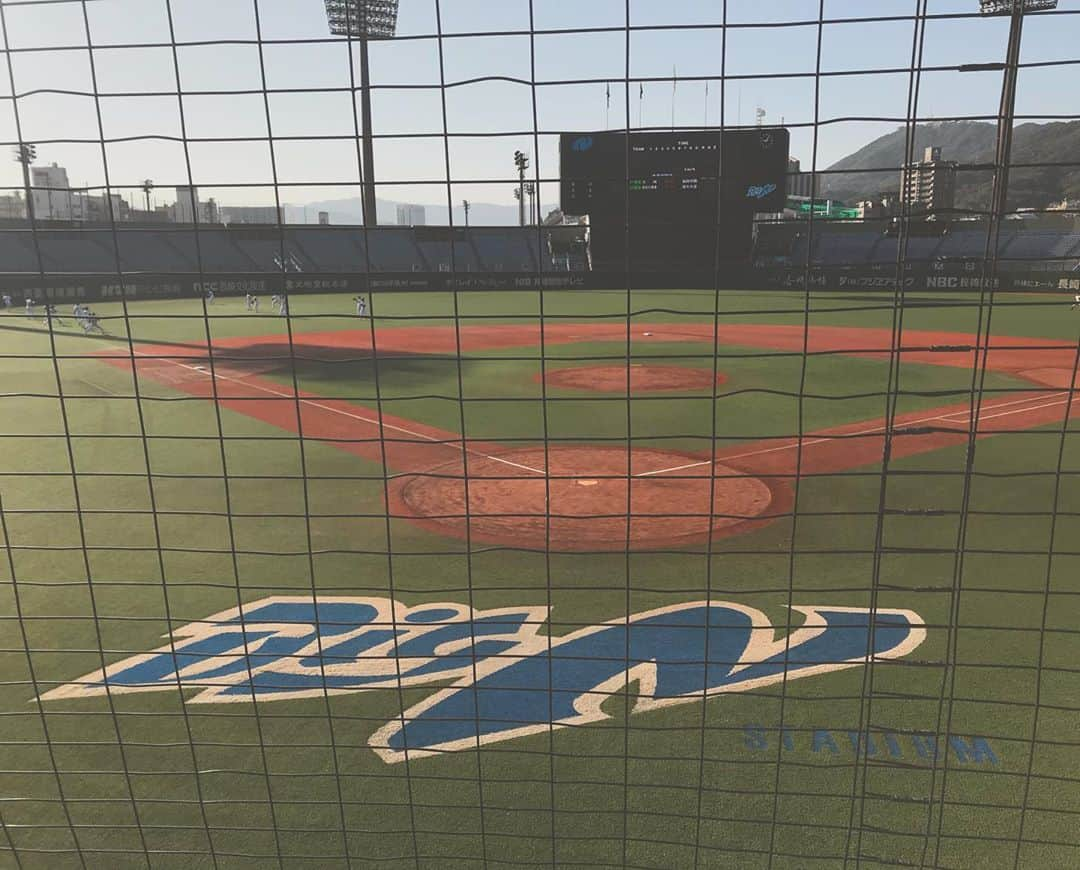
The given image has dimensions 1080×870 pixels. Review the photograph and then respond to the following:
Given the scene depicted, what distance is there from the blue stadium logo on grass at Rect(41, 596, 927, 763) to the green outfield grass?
0.16 m

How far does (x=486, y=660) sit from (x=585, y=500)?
13.5 ft

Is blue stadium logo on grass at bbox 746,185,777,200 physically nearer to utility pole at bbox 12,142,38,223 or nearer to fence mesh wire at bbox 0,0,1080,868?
fence mesh wire at bbox 0,0,1080,868

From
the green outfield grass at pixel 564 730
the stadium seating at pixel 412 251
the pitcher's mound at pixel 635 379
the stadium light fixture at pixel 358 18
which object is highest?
the stadium light fixture at pixel 358 18

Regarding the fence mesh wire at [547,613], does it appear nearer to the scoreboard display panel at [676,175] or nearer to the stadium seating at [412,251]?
the scoreboard display panel at [676,175]

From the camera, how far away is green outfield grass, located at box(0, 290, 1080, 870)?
13.9ft

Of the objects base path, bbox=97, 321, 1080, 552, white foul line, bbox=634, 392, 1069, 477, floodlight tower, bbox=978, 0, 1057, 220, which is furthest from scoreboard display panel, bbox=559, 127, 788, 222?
white foul line, bbox=634, 392, 1069, 477

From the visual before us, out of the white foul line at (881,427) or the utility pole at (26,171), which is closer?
the utility pole at (26,171)

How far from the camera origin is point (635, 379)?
18.0 meters

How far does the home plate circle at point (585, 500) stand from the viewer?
8.79m

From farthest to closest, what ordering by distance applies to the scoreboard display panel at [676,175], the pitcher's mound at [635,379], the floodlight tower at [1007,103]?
1. the pitcher's mound at [635,379]
2. the scoreboard display panel at [676,175]
3. the floodlight tower at [1007,103]

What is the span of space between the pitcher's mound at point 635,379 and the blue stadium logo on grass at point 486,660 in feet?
33.0

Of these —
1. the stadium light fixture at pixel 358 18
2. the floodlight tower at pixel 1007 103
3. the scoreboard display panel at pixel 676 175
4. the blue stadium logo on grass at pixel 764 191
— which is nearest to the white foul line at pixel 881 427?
the scoreboard display panel at pixel 676 175

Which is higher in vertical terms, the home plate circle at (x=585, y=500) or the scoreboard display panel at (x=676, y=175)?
the scoreboard display panel at (x=676, y=175)

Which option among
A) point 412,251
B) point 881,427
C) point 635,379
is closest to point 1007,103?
point 881,427
